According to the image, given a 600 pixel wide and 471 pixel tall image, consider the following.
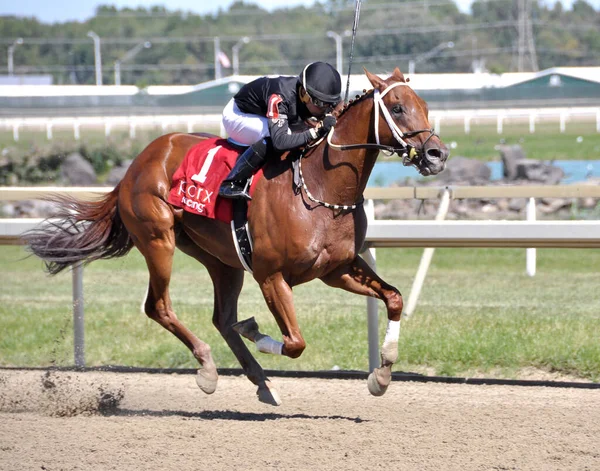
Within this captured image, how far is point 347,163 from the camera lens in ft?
15.9

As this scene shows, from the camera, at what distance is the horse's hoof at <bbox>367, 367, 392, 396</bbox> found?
16.0ft

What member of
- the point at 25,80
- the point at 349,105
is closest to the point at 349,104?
the point at 349,105

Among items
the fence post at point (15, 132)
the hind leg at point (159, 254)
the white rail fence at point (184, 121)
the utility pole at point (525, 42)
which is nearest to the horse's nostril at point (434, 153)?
the hind leg at point (159, 254)

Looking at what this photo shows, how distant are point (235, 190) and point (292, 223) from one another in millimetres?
455

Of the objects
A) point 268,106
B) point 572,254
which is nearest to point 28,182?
point 572,254

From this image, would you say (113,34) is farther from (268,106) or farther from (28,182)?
(268,106)

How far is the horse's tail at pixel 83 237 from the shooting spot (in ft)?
19.8

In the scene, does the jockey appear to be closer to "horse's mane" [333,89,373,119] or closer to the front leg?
"horse's mane" [333,89,373,119]

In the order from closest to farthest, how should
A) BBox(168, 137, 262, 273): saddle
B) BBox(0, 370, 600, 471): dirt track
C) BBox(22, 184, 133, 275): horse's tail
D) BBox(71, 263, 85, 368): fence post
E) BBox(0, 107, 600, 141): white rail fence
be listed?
BBox(0, 370, 600, 471): dirt track → BBox(168, 137, 262, 273): saddle → BBox(22, 184, 133, 275): horse's tail → BBox(71, 263, 85, 368): fence post → BBox(0, 107, 600, 141): white rail fence

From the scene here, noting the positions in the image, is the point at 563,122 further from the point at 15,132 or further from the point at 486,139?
the point at 15,132

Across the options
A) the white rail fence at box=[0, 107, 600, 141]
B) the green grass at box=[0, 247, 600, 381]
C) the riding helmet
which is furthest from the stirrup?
the white rail fence at box=[0, 107, 600, 141]

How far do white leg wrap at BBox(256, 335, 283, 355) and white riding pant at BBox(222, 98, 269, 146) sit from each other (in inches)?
44.7

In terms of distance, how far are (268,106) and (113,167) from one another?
16.3 metres

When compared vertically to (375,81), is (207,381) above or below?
below
